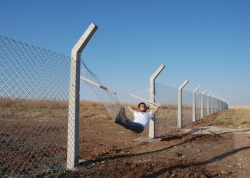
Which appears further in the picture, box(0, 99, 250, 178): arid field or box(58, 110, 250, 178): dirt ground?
box(58, 110, 250, 178): dirt ground

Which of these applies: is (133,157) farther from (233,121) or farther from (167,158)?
(233,121)

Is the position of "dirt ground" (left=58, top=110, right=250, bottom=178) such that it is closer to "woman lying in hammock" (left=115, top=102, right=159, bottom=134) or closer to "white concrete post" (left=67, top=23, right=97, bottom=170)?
"white concrete post" (left=67, top=23, right=97, bottom=170)

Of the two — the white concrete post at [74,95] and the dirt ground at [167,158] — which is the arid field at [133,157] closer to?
the dirt ground at [167,158]

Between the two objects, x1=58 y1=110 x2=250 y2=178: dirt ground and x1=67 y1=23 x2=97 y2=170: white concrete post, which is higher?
x1=67 y1=23 x2=97 y2=170: white concrete post

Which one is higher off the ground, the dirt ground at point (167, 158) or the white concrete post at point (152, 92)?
the white concrete post at point (152, 92)

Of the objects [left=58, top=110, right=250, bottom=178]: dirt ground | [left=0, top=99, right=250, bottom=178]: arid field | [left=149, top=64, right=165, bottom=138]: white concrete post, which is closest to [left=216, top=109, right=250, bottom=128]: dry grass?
[left=58, top=110, right=250, bottom=178]: dirt ground

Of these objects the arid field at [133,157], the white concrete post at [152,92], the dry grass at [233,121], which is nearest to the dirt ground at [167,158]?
the arid field at [133,157]

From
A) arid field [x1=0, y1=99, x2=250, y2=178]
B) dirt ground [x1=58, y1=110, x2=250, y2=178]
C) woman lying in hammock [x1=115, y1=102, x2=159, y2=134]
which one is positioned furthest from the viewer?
woman lying in hammock [x1=115, y1=102, x2=159, y2=134]

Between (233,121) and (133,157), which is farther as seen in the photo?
(233,121)

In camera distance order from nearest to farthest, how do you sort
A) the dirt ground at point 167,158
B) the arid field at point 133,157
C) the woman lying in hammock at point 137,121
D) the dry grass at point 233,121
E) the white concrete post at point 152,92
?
the arid field at point 133,157 → the dirt ground at point 167,158 → the woman lying in hammock at point 137,121 → the white concrete post at point 152,92 → the dry grass at point 233,121

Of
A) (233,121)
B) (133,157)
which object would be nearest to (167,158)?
(133,157)

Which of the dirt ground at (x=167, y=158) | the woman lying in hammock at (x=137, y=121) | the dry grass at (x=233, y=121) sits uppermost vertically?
the woman lying in hammock at (x=137, y=121)

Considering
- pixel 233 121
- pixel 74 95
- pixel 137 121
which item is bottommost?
pixel 233 121

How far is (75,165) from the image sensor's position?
→ 6.00 meters
